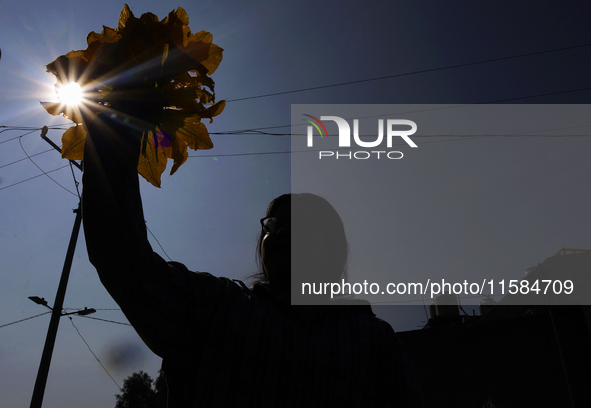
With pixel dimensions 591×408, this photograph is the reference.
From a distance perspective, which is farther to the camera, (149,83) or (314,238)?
(314,238)

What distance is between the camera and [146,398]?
32.6 m

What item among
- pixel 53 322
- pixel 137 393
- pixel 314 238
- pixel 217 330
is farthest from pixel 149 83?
pixel 137 393

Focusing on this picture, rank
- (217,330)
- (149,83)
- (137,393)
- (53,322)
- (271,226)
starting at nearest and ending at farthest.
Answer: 1. (149,83)
2. (217,330)
3. (271,226)
4. (53,322)
5. (137,393)

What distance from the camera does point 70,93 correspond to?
87cm

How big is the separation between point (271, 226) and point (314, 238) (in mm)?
189

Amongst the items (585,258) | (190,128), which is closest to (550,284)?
(585,258)

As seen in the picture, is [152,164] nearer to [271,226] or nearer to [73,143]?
[73,143]

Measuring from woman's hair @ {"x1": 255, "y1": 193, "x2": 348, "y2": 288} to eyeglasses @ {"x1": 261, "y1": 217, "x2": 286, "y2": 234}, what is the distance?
39mm

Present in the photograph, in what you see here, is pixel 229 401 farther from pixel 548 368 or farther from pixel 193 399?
pixel 548 368

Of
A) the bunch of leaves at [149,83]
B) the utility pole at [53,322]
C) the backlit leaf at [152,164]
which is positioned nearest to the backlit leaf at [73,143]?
the bunch of leaves at [149,83]

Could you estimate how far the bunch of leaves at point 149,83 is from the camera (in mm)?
818

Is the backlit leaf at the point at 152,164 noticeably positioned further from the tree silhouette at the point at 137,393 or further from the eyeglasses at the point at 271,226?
the tree silhouette at the point at 137,393

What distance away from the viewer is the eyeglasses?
1491 millimetres

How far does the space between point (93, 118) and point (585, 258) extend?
47.3 ft
